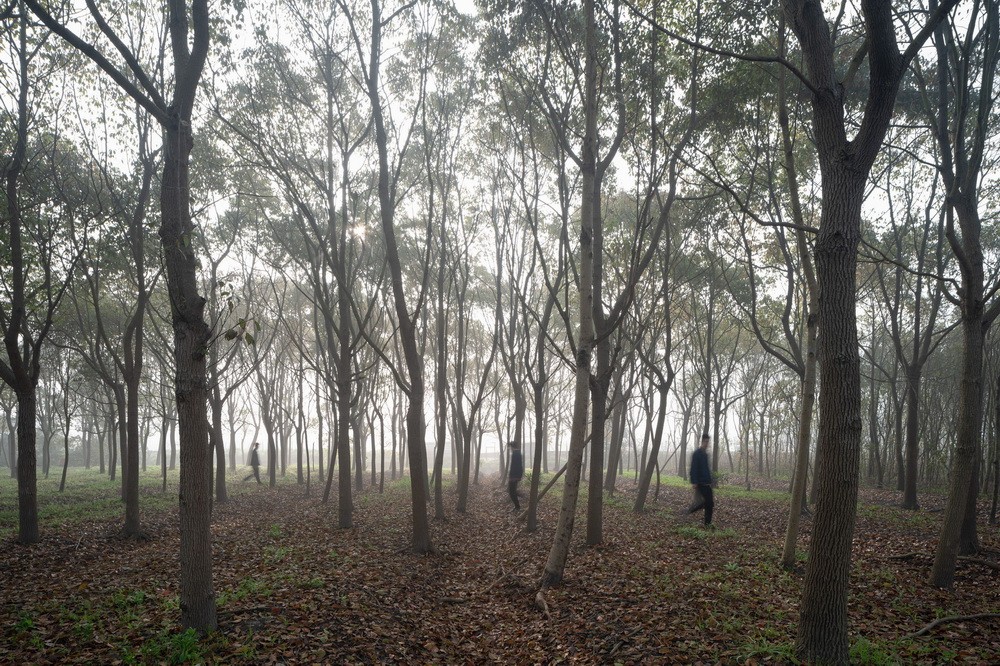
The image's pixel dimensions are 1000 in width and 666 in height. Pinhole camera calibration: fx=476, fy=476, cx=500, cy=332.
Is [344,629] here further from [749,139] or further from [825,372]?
[749,139]

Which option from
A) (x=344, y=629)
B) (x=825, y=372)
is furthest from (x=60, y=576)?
(x=825, y=372)

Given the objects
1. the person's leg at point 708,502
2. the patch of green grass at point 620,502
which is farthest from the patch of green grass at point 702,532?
the patch of green grass at point 620,502

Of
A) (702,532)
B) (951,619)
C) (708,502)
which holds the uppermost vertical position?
(951,619)

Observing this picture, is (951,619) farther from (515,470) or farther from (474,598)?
(515,470)

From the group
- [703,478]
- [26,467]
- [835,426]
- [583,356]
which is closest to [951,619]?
[835,426]

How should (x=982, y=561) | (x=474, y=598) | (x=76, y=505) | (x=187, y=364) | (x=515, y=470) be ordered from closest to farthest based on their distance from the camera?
(x=187, y=364), (x=982, y=561), (x=474, y=598), (x=515, y=470), (x=76, y=505)

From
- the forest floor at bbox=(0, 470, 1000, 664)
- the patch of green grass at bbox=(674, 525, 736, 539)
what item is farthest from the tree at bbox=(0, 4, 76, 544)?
the patch of green grass at bbox=(674, 525, 736, 539)

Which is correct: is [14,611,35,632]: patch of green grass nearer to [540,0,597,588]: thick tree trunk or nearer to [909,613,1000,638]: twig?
[540,0,597,588]: thick tree trunk

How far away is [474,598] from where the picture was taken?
7344mm

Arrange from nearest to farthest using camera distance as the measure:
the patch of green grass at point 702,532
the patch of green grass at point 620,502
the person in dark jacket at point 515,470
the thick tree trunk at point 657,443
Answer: the patch of green grass at point 702,532
the thick tree trunk at point 657,443
the person in dark jacket at point 515,470
the patch of green grass at point 620,502

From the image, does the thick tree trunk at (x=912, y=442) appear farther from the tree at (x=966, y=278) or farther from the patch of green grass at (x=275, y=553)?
the patch of green grass at (x=275, y=553)

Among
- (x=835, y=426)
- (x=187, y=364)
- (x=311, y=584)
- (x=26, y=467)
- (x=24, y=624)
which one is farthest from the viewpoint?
(x=26, y=467)

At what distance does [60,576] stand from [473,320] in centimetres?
2035

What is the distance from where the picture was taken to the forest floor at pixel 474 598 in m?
4.82
